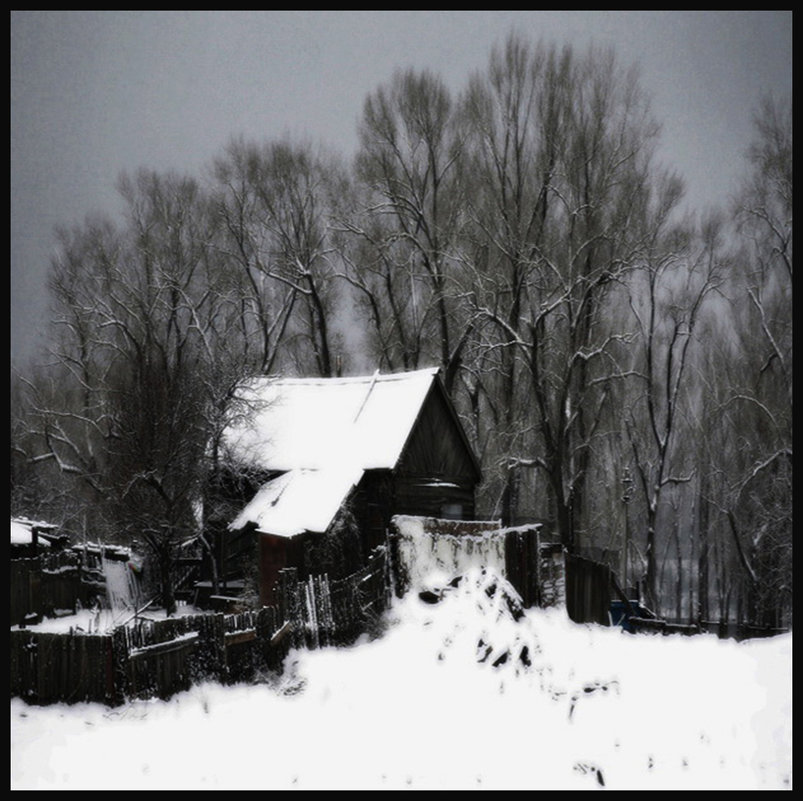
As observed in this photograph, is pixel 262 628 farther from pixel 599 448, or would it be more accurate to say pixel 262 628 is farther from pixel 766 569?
pixel 599 448

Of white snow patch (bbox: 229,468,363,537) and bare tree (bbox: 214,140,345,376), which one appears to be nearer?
white snow patch (bbox: 229,468,363,537)

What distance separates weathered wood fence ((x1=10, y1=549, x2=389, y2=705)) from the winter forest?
8.49 meters

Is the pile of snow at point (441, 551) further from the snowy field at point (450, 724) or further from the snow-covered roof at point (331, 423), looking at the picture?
the snow-covered roof at point (331, 423)

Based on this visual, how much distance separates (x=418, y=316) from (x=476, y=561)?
62.1ft

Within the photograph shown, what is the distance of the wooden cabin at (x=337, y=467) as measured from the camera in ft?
67.8

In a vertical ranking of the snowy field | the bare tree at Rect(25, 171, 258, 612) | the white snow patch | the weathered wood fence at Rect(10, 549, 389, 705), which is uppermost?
the bare tree at Rect(25, 171, 258, 612)

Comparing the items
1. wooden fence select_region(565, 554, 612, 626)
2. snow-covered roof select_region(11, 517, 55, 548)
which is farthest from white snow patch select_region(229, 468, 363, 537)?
wooden fence select_region(565, 554, 612, 626)

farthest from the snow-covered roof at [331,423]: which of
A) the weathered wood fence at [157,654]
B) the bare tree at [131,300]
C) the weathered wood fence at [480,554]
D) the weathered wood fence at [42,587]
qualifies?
the weathered wood fence at [157,654]

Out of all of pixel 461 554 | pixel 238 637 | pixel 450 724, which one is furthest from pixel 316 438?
pixel 450 724

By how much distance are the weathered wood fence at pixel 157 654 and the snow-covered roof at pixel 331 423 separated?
872 centimetres

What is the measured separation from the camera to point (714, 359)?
39.6 meters

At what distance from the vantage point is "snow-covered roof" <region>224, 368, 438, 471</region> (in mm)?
22844

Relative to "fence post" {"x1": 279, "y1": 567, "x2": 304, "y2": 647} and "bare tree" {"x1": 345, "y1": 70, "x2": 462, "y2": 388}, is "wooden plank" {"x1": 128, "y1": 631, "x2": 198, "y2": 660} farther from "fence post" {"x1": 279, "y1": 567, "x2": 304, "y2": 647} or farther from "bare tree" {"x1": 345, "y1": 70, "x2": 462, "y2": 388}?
"bare tree" {"x1": 345, "y1": 70, "x2": 462, "y2": 388}
